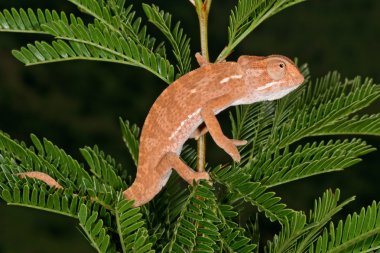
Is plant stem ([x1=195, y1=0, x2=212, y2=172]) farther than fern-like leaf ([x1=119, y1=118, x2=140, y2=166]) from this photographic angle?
No

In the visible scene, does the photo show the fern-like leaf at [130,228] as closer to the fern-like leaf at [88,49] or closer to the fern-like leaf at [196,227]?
the fern-like leaf at [196,227]

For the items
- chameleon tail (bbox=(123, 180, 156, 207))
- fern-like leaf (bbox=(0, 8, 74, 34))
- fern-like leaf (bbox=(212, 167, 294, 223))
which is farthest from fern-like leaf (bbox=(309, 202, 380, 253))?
fern-like leaf (bbox=(0, 8, 74, 34))

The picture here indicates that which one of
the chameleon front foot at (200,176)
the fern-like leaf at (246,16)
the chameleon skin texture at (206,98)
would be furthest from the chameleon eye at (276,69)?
the chameleon front foot at (200,176)

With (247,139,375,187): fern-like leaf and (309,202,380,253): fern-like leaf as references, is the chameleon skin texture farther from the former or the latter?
(309,202,380,253): fern-like leaf

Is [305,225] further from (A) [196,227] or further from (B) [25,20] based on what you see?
(B) [25,20]

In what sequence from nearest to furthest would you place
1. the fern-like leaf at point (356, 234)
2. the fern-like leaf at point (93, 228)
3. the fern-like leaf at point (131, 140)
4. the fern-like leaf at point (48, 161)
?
the fern-like leaf at point (93, 228) → the fern-like leaf at point (356, 234) → the fern-like leaf at point (48, 161) → the fern-like leaf at point (131, 140)

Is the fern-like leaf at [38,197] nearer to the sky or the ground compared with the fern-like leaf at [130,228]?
nearer to the sky

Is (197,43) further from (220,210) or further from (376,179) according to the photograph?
(220,210)
